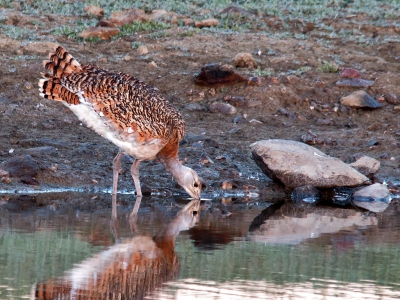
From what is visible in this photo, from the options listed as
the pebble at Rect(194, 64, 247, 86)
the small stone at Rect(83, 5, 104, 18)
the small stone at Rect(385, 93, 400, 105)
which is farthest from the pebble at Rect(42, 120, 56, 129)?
the small stone at Rect(385, 93, 400, 105)

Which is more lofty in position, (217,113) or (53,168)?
(217,113)

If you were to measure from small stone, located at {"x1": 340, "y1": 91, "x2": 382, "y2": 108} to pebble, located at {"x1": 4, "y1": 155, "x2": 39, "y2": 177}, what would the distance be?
4.88 meters

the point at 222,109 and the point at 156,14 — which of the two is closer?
the point at 222,109

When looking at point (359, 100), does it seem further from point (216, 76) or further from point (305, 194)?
point (305, 194)

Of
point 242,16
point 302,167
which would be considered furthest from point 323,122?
point 242,16

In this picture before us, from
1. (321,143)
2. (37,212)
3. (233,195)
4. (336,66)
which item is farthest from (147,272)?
(336,66)

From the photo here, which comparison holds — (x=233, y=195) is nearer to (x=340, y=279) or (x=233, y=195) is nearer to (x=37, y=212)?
(x=37, y=212)

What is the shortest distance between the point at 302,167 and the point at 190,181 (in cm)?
146

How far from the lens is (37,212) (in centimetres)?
854

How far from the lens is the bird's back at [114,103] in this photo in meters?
9.31

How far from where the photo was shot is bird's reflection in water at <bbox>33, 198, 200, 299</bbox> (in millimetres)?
5750

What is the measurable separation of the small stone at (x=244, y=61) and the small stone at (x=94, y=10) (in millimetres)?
3064

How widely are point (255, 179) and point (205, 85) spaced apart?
2.46 m

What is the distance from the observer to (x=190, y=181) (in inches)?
385
